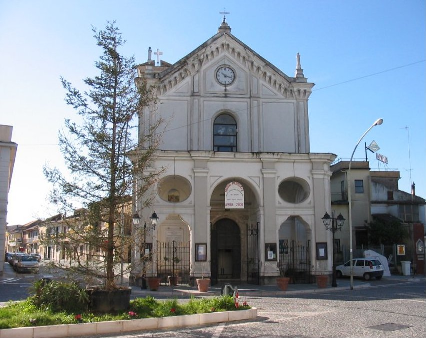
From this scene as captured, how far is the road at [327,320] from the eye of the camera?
39.5ft

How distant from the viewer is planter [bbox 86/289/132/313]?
13062mm

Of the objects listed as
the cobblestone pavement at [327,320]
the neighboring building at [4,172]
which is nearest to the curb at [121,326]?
the cobblestone pavement at [327,320]

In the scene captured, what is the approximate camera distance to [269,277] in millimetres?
27125

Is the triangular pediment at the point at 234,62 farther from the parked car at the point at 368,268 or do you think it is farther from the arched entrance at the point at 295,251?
the parked car at the point at 368,268

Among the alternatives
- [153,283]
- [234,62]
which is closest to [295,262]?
[153,283]

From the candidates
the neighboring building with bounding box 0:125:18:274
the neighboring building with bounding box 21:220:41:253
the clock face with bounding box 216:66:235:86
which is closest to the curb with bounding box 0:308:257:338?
the clock face with bounding box 216:66:235:86

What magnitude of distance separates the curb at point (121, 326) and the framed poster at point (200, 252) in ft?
40.3

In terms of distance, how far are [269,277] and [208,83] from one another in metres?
12.6

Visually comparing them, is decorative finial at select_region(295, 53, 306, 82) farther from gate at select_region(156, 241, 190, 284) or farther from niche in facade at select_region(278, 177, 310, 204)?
gate at select_region(156, 241, 190, 284)

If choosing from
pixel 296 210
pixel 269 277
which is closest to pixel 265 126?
pixel 296 210

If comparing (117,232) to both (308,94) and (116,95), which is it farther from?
(308,94)

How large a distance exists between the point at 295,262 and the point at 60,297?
19971 millimetres

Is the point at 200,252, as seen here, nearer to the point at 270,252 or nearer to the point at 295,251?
the point at 270,252

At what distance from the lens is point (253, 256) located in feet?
98.1
